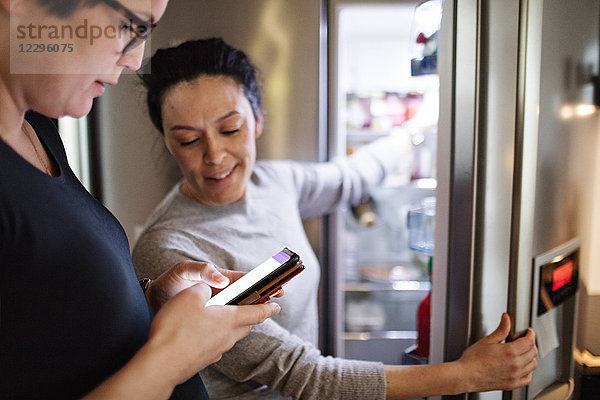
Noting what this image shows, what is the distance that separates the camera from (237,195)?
781 mm

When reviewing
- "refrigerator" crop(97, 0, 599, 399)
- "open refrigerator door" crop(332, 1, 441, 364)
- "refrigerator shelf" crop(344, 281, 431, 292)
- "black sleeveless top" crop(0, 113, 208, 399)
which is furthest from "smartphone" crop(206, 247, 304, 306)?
"refrigerator shelf" crop(344, 281, 431, 292)

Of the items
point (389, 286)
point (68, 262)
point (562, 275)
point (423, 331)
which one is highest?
point (68, 262)

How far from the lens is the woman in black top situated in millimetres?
483

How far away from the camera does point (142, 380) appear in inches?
19.2

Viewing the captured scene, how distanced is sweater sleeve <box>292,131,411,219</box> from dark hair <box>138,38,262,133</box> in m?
0.27

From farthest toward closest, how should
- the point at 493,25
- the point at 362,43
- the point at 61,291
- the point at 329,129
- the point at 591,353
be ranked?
the point at 362,43 < the point at 329,129 < the point at 591,353 < the point at 493,25 < the point at 61,291

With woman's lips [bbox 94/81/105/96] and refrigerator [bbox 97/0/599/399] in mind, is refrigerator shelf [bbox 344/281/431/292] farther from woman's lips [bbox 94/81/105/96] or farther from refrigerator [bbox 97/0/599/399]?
woman's lips [bbox 94/81/105/96]

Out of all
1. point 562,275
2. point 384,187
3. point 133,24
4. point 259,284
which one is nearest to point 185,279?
point 259,284

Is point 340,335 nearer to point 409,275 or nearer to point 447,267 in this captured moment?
point 447,267

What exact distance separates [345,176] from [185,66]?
54cm

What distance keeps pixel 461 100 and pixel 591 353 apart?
551mm

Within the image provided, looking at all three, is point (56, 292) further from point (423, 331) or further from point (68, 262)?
point (423, 331)

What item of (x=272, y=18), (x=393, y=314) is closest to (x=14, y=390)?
(x=272, y=18)

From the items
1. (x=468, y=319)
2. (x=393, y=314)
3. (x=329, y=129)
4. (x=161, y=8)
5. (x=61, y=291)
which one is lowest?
(x=393, y=314)
